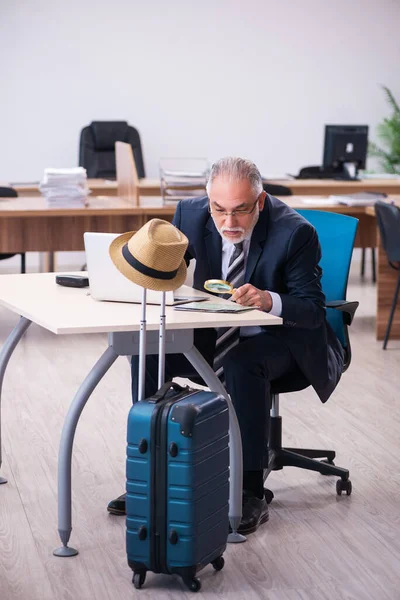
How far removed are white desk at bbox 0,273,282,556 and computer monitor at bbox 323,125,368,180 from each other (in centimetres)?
543

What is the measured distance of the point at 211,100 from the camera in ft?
31.8

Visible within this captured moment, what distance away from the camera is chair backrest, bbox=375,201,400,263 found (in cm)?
532

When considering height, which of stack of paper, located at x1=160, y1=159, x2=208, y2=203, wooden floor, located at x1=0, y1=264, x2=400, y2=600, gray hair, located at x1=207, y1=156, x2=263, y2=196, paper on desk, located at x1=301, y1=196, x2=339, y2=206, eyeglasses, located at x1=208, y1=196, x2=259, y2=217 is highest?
gray hair, located at x1=207, y1=156, x2=263, y2=196

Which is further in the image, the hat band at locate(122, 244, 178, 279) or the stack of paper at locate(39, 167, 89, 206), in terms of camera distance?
the stack of paper at locate(39, 167, 89, 206)

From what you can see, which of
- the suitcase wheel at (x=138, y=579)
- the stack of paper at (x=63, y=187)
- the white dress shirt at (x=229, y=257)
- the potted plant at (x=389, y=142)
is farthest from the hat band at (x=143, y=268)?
the potted plant at (x=389, y=142)

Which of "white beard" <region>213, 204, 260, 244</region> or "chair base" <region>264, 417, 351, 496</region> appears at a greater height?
"white beard" <region>213, 204, 260, 244</region>

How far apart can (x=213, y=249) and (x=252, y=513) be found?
83 centimetres

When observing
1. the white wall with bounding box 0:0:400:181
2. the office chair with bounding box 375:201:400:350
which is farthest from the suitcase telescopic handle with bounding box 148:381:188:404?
the white wall with bounding box 0:0:400:181

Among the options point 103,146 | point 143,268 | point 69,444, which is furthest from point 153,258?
point 103,146

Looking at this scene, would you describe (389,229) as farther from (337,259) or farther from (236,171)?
(236,171)

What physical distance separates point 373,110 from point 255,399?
777cm

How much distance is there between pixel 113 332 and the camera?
2.63m

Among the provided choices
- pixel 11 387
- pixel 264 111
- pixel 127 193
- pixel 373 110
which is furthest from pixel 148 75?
pixel 11 387

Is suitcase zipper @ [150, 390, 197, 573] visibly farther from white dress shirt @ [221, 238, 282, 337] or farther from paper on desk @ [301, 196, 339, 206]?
paper on desk @ [301, 196, 339, 206]
